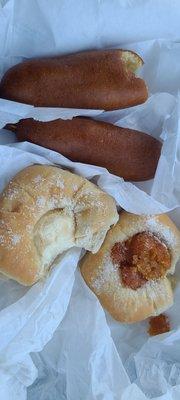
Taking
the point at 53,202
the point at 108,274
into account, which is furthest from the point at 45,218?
the point at 108,274

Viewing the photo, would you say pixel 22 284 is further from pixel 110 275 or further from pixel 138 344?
pixel 138 344

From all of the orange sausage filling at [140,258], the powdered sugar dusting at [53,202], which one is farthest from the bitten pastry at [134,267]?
the powdered sugar dusting at [53,202]

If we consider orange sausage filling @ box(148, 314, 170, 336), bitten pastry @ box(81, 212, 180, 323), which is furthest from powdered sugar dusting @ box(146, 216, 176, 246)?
orange sausage filling @ box(148, 314, 170, 336)

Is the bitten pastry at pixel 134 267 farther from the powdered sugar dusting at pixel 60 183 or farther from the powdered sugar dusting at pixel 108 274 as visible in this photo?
the powdered sugar dusting at pixel 60 183

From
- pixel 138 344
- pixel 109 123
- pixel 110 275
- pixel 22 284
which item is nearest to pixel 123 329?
pixel 138 344

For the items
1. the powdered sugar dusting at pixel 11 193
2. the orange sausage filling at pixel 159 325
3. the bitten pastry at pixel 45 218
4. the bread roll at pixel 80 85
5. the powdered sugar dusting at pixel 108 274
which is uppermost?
the bread roll at pixel 80 85

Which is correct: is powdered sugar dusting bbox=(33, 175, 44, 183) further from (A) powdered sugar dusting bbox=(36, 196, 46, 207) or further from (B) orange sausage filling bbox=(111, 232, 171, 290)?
(B) orange sausage filling bbox=(111, 232, 171, 290)
